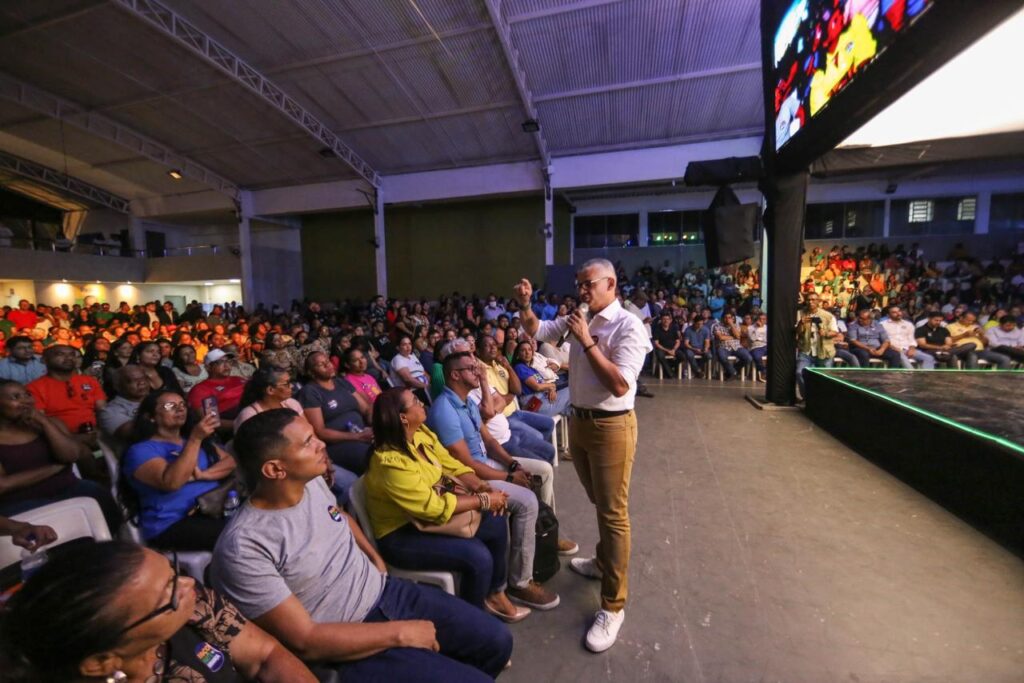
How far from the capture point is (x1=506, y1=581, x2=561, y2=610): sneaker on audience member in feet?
6.76

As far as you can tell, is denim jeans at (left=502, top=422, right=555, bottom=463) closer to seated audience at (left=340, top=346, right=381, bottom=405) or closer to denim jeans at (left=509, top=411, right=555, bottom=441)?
denim jeans at (left=509, top=411, right=555, bottom=441)

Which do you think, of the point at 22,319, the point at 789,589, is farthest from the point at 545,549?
the point at 22,319

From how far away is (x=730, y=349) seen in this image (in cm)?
740

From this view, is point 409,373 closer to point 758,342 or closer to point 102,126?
point 758,342

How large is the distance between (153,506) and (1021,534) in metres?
4.31

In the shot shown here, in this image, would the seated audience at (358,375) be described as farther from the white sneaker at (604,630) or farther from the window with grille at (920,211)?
the window with grille at (920,211)

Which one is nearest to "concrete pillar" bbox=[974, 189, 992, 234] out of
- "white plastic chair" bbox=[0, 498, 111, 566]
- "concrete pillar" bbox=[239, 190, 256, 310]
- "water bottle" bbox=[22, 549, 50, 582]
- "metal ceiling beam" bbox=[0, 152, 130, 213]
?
"white plastic chair" bbox=[0, 498, 111, 566]

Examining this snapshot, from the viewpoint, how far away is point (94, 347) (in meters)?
5.00

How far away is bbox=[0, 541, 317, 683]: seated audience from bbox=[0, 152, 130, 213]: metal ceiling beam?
18.5 m

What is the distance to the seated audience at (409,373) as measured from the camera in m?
4.50

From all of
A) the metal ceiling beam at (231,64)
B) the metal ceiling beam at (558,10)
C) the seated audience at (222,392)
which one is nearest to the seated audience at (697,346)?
the metal ceiling beam at (558,10)

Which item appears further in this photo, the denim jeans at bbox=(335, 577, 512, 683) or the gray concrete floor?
the gray concrete floor

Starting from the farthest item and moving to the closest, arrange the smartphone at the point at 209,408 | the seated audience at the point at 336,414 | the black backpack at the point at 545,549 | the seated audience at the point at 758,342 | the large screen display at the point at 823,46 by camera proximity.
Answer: the seated audience at the point at 758,342 < the seated audience at the point at 336,414 < the large screen display at the point at 823,46 < the black backpack at the point at 545,549 < the smartphone at the point at 209,408

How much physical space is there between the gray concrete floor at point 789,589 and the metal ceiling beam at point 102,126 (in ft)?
44.5
